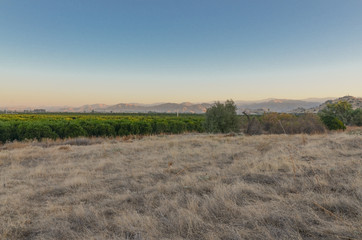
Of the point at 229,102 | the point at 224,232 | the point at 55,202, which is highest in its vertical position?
the point at 229,102

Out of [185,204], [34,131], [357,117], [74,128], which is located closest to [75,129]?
[74,128]

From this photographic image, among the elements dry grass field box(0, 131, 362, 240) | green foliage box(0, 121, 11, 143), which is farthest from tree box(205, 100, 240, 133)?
green foliage box(0, 121, 11, 143)

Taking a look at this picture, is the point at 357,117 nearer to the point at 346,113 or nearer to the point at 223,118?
the point at 346,113

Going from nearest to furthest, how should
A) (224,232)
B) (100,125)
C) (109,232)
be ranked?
(224,232) → (109,232) → (100,125)

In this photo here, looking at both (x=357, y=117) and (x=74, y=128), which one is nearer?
(x=74, y=128)

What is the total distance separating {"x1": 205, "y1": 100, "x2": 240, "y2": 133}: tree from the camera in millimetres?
23750

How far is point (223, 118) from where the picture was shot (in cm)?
2367

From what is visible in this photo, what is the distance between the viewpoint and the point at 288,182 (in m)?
5.49

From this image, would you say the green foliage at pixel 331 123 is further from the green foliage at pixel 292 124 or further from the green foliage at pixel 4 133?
the green foliage at pixel 4 133

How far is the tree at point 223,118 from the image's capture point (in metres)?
23.8

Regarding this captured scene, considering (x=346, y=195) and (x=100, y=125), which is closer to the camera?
(x=346, y=195)

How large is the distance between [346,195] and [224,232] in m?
2.89

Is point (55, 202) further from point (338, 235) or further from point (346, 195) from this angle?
point (346, 195)

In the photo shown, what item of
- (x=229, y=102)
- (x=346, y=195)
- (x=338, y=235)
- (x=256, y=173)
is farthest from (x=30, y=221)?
(x=229, y=102)
